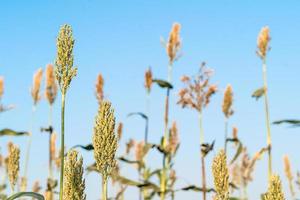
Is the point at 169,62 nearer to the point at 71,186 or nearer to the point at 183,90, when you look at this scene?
the point at 183,90

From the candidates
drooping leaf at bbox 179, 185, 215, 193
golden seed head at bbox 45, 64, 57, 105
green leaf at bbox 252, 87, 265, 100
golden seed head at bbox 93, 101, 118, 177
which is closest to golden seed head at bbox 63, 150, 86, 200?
golden seed head at bbox 93, 101, 118, 177

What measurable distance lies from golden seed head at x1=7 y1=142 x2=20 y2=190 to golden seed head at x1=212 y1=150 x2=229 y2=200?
1936 millimetres

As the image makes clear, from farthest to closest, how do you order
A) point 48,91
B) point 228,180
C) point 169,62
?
1. point 48,91
2. point 169,62
3. point 228,180

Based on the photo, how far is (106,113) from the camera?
2873 mm

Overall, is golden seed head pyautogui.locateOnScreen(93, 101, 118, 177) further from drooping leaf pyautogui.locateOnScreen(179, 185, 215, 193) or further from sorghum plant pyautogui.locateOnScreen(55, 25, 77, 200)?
drooping leaf pyautogui.locateOnScreen(179, 185, 215, 193)

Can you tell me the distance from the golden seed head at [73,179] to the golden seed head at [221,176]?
3.51ft

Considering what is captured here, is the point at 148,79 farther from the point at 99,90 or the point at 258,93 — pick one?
the point at 258,93

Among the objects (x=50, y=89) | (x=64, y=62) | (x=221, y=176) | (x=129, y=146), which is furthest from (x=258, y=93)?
(x=64, y=62)

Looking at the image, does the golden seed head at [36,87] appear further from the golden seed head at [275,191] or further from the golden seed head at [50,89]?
Result: the golden seed head at [275,191]

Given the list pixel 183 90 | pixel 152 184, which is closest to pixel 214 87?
pixel 183 90

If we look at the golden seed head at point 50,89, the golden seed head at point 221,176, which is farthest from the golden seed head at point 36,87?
the golden seed head at point 221,176

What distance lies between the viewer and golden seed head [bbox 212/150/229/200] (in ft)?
11.7

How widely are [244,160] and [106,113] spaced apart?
770 cm

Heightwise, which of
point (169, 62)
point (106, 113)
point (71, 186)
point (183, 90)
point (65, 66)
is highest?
point (169, 62)
